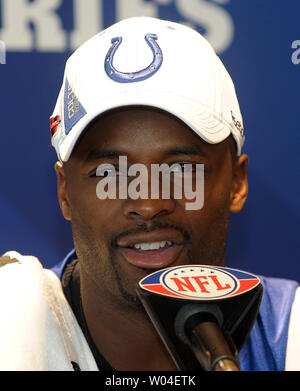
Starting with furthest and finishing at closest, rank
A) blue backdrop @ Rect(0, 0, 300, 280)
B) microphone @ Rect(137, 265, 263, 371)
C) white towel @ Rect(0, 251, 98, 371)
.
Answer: blue backdrop @ Rect(0, 0, 300, 280) → white towel @ Rect(0, 251, 98, 371) → microphone @ Rect(137, 265, 263, 371)

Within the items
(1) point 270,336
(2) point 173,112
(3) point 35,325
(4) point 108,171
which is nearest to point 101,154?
(4) point 108,171

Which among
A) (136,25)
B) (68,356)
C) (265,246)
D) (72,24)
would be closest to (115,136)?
(136,25)

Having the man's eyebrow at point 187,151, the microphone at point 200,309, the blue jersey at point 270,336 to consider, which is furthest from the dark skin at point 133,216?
the microphone at point 200,309

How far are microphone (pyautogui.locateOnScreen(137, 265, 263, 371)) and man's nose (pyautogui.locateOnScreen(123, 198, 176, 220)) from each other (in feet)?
0.86

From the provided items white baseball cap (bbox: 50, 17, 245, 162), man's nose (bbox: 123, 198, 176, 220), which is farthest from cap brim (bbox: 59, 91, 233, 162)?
man's nose (bbox: 123, 198, 176, 220)

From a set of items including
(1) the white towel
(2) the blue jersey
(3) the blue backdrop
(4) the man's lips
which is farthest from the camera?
(3) the blue backdrop

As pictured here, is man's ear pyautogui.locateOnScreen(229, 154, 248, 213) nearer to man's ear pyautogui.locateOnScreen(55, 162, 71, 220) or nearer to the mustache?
the mustache

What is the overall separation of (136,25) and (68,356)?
0.57 meters

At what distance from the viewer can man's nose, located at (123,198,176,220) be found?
877mm

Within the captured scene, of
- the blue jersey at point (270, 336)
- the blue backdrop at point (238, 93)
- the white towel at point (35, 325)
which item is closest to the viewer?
the white towel at point (35, 325)

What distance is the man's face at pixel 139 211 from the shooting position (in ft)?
2.96

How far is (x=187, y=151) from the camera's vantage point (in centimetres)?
93

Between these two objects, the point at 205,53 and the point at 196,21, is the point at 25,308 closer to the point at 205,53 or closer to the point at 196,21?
the point at 205,53

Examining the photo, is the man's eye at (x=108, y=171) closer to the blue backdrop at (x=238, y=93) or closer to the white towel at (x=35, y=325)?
the white towel at (x=35, y=325)
